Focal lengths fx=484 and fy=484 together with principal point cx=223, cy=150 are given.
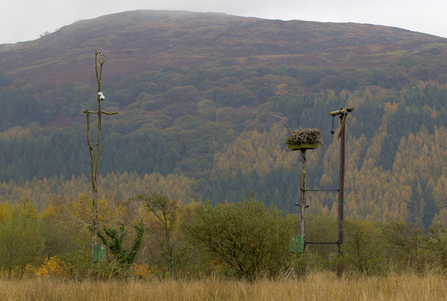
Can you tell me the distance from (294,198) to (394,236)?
136439 mm

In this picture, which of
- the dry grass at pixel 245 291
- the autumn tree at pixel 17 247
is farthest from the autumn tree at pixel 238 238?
the autumn tree at pixel 17 247

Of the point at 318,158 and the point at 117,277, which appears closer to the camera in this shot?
the point at 117,277

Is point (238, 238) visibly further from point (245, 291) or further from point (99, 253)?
point (245, 291)

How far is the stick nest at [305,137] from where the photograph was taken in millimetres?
16203

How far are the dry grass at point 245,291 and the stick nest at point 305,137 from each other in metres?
6.51

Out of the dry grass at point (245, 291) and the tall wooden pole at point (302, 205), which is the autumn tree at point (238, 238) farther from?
the dry grass at point (245, 291)

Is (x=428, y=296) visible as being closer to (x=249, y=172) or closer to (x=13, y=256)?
(x=13, y=256)

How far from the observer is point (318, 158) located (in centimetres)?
19125

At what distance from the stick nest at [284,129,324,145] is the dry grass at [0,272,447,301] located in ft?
21.3

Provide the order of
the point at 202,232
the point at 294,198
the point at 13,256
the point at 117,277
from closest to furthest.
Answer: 1. the point at 117,277
2. the point at 202,232
3. the point at 13,256
4. the point at 294,198

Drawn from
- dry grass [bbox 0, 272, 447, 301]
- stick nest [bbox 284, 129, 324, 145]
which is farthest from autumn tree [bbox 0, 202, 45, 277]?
dry grass [bbox 0, 272, 447, 301]

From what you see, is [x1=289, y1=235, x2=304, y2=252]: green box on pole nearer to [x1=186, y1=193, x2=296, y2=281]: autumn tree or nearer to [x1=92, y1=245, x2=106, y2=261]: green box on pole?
[x1=186, y1=193, x2=296, y2=281]: autumn tree

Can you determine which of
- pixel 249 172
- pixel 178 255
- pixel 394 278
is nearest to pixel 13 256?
pixel 178 255

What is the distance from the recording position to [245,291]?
9492mm
